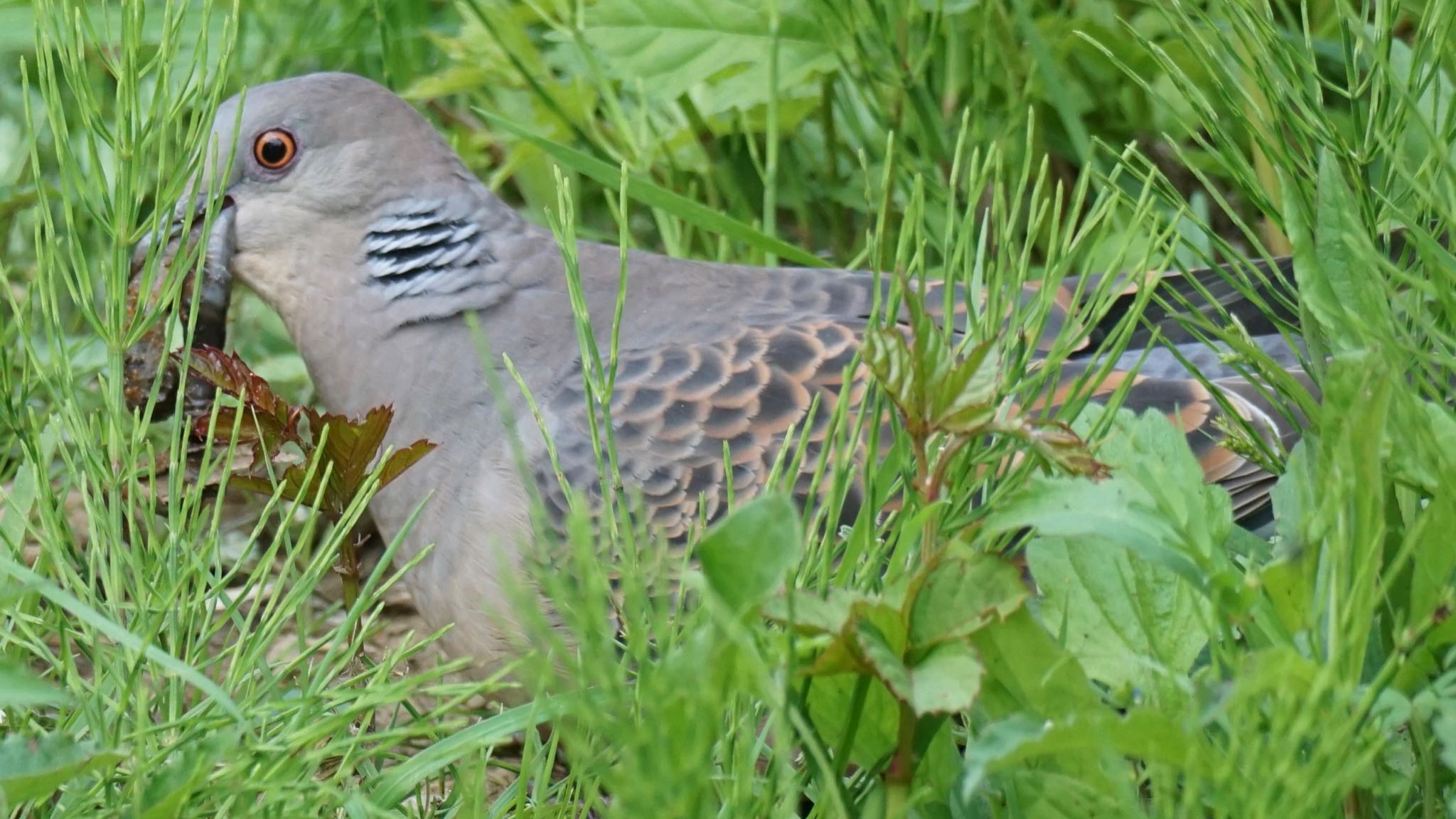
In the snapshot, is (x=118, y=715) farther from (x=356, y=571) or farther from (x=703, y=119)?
(x=703, y=119)

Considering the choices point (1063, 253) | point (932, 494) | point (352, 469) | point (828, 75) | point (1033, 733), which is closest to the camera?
point (1033, 733)

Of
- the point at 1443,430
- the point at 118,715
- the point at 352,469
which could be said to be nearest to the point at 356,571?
the point at 352,469

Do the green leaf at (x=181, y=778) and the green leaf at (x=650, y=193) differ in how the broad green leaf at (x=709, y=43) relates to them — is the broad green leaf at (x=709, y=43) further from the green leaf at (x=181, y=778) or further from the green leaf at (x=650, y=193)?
the green leaf at (x=181, y=778)

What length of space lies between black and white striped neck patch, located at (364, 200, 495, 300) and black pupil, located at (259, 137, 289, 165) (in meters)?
0.17

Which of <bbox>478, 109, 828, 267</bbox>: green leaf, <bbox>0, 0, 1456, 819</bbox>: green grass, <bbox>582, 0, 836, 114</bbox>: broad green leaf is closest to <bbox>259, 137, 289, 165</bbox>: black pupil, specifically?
<bbox>478, 109, 828, 267</bbox>: green leaf

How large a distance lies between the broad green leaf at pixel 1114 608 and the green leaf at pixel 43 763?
76 cm

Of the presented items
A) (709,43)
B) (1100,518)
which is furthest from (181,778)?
(709,43)

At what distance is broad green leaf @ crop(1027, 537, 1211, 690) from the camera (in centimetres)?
134

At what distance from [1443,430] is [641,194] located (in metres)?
1.30

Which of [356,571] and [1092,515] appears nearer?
[1092,515]

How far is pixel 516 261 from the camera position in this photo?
244cm

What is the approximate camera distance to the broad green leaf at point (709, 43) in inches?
105

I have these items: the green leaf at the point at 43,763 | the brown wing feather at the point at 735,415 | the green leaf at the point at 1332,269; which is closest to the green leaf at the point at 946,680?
the green leaf at the point at 1332,269

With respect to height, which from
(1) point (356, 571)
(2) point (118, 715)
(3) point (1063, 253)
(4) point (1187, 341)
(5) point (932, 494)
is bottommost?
(4) point (1187, 341)
